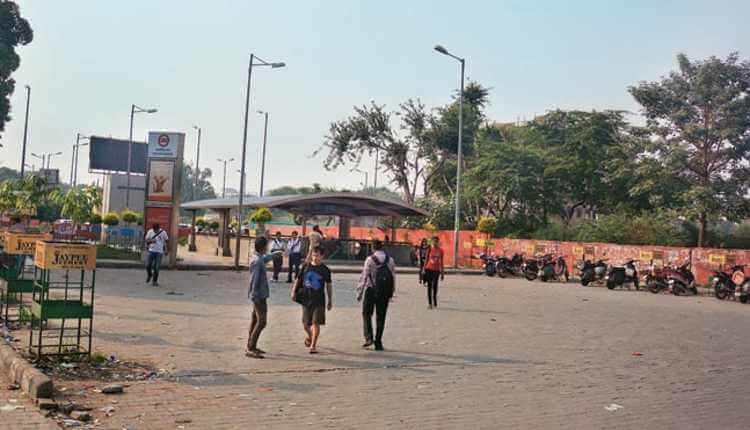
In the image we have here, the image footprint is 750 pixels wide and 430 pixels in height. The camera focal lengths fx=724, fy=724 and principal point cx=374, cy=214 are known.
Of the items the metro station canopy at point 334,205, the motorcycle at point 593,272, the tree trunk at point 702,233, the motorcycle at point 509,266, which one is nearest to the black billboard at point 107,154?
the metro station canopy at point 334,205

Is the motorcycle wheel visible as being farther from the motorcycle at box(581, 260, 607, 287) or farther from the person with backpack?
the person with backpack

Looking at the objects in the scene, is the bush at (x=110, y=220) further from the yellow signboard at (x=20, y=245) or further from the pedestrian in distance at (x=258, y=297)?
the pedestrian in distance at (x=258, y=297)

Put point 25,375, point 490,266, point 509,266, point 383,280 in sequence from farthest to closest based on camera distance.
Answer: point 490,266 → point 509,266 → point 383,280 → point 25,375

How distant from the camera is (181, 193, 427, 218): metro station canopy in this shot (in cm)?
3512

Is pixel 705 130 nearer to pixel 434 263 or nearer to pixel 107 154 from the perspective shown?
pixel 434 263

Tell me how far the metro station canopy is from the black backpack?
2399cm

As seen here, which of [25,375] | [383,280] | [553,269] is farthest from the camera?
[553,269]

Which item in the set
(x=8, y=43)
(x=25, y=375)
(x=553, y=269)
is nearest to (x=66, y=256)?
(x=25, y=375)

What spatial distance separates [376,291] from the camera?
35.2 ft

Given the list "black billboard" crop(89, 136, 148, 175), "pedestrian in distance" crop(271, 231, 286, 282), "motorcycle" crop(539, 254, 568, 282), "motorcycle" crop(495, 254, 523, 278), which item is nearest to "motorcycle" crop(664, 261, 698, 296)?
"motorcycle" crop(539, 254, 568, 282)

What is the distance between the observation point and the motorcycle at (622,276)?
2680cm

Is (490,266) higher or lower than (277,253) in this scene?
lower

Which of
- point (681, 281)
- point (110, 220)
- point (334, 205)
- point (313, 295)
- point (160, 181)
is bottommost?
point (313, 295)

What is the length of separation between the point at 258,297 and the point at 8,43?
35.1m
